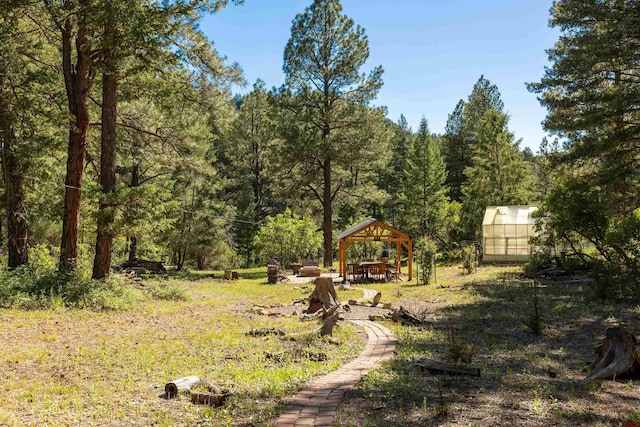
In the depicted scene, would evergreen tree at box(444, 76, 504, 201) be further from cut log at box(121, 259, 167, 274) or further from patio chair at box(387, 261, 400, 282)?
cut log at box(121, 259, 167, 274)

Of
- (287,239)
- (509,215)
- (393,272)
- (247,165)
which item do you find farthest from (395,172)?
(393,272)

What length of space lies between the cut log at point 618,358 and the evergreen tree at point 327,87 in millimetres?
18697

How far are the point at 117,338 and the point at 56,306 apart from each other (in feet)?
10.5

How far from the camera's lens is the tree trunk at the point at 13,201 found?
13.5 metres

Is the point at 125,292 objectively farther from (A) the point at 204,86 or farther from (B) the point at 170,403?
A: (B) the point at 170,403

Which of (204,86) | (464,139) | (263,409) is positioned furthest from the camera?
(464,139)

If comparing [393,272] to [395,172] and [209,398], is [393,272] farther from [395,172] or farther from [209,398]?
[395,172]

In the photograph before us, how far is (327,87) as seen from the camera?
25281mm

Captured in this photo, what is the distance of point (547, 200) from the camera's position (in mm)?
14344

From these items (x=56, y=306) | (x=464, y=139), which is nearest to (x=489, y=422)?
(x=56, y=306)

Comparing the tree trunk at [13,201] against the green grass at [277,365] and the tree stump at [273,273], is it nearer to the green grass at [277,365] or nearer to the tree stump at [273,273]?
the green grass at [277,365]

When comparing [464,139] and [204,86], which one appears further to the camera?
[464,139]

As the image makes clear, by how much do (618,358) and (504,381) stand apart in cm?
155

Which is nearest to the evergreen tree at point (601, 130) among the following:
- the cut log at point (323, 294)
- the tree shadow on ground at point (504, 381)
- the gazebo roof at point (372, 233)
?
the tree shadow on ground at point (504, 381)
